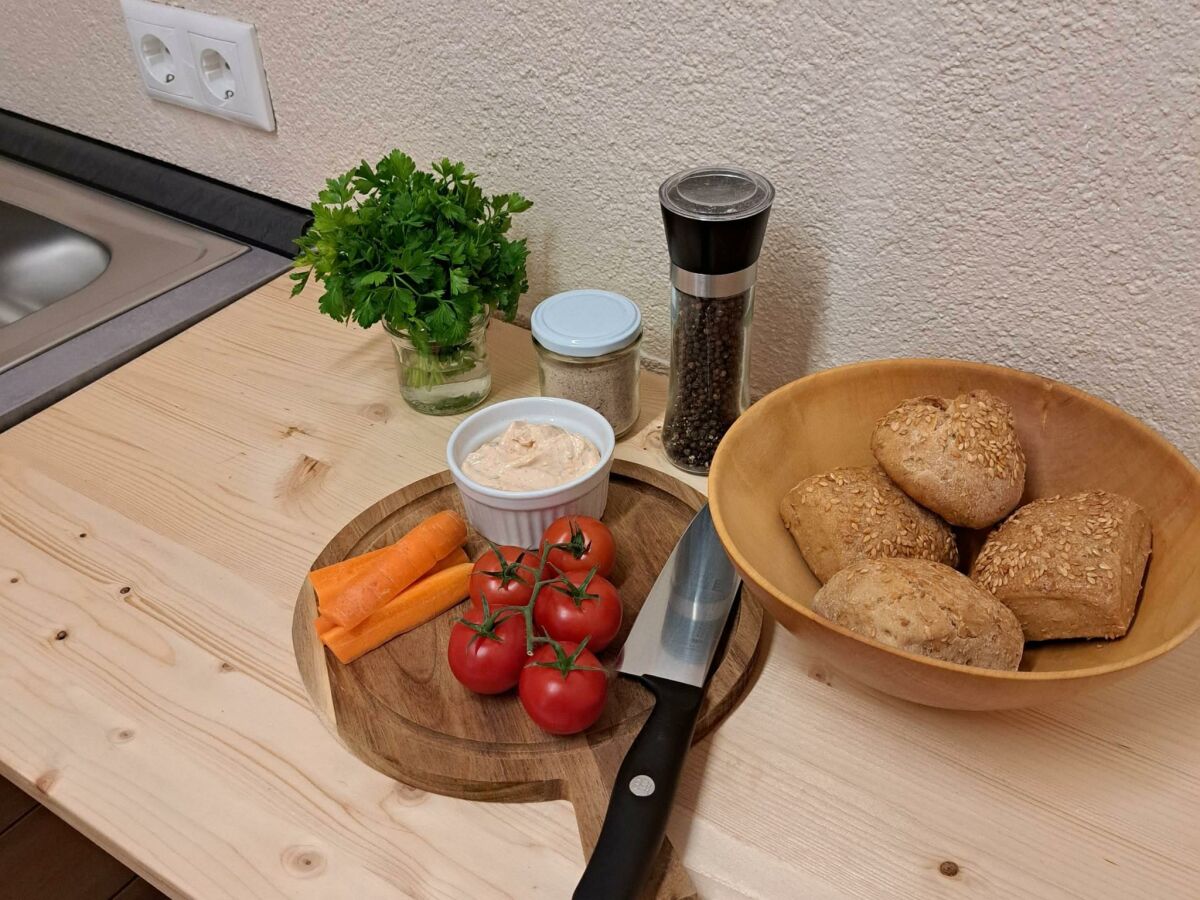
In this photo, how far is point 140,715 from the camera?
718 millimetres

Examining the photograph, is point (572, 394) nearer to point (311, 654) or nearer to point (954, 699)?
point (311, 654)

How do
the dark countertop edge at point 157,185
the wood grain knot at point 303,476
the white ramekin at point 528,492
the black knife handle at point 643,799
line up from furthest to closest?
the dark countertop edge at point 157,185
the wood grain knot at point 303,476
the white ramekin at point 528,492
the black knife handle at point 643,799

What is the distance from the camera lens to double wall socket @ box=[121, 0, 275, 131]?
3.78 ft

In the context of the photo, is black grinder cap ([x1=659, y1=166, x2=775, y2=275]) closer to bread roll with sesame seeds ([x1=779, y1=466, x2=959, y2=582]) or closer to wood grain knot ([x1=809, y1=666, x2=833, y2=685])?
bread roll with sesame seeds ([x1=779, y1=466, x2=959, y2=582])

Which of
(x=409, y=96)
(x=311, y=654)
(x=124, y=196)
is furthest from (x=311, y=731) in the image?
(x=124, y=196)

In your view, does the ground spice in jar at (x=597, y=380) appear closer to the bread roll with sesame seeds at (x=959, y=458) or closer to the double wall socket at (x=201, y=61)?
the bread roll with sesame seeds at (x=959, y=458)

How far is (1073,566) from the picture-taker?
654 mm

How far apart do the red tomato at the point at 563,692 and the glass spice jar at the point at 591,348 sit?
30cm

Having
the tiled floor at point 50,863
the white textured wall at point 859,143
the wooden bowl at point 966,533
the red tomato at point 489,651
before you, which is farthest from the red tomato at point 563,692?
the tiled floor at point 50,863

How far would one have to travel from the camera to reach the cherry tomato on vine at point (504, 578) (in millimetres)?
735

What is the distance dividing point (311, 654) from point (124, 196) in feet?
3.10

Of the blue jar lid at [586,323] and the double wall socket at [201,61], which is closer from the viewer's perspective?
the blue jar lid at [586,323]

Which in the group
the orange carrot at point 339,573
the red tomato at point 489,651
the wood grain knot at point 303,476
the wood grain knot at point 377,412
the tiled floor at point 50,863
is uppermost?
the red tomato at point 489,651

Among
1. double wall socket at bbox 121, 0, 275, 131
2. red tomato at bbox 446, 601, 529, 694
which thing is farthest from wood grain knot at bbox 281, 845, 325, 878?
double wall socket at bbox 121, 0, 275, 131
